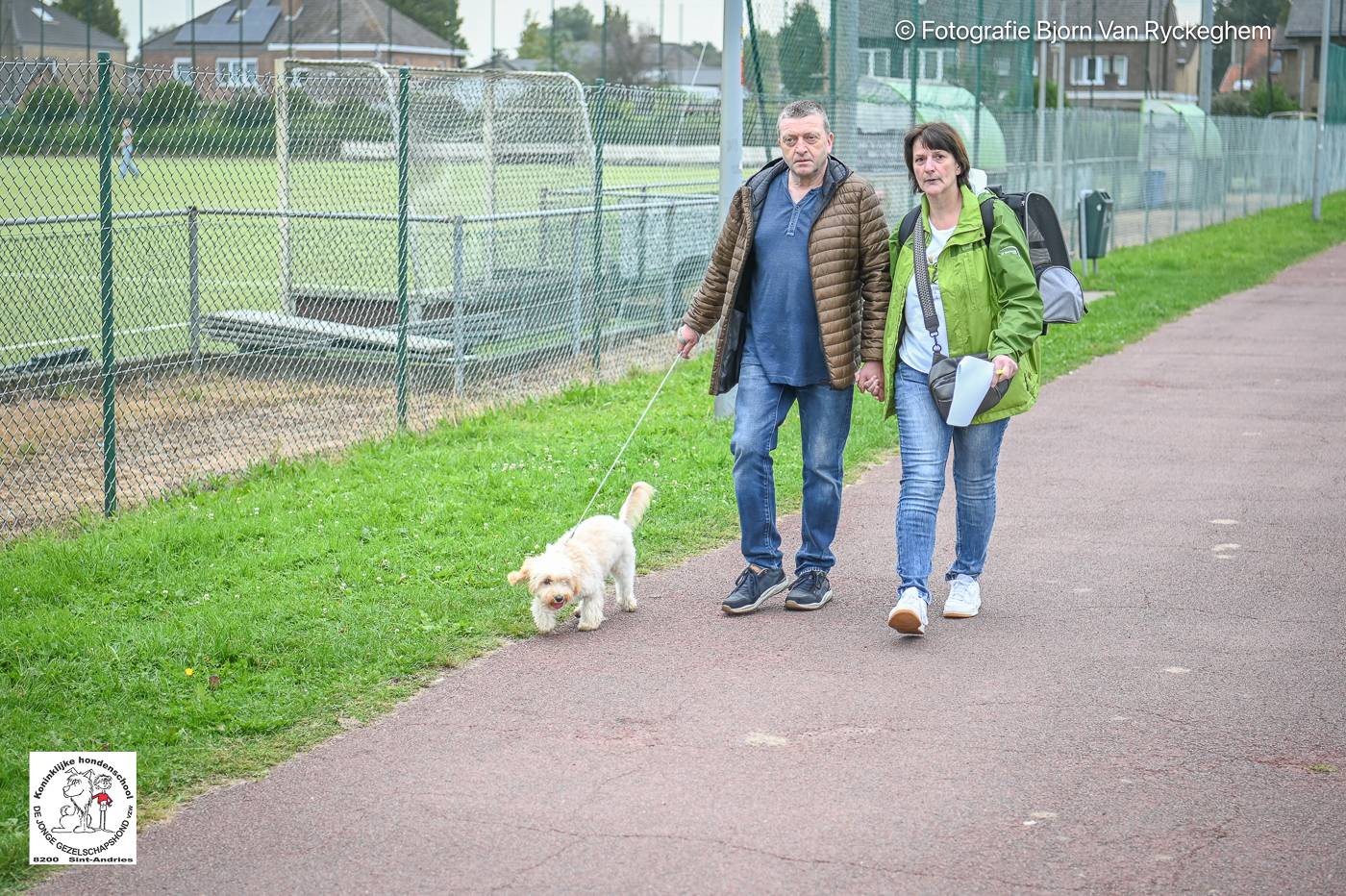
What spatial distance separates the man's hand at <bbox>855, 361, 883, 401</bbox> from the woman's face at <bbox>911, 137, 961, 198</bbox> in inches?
26.7

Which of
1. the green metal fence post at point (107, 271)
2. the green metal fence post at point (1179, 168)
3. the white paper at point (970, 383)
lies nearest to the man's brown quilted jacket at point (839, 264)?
the white paper at point (970, 383)

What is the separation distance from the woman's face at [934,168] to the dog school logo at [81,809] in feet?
10.7

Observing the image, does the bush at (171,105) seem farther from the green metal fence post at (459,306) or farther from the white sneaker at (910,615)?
the white sneaker at (910,615)

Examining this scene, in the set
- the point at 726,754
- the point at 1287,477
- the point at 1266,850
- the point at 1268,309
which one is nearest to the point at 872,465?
the point at 1287,477

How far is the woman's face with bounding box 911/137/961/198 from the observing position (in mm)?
5441

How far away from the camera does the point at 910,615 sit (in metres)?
5.52

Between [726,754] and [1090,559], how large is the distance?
115 inches

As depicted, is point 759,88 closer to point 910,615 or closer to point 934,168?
point 934,168

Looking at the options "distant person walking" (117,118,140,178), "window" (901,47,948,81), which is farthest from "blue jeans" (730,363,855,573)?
"window" (901,47,948,81)

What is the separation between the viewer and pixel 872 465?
9078 mm

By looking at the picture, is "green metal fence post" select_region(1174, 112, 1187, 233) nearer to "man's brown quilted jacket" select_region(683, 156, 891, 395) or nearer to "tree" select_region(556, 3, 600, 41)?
"tree" select_region(556, 3, 600, 41)

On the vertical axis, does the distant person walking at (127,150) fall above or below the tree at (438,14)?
below

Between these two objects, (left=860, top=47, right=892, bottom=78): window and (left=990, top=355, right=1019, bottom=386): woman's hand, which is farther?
(left=860, top=47, right=892, bottom=78): window

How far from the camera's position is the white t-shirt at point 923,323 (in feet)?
18.3
